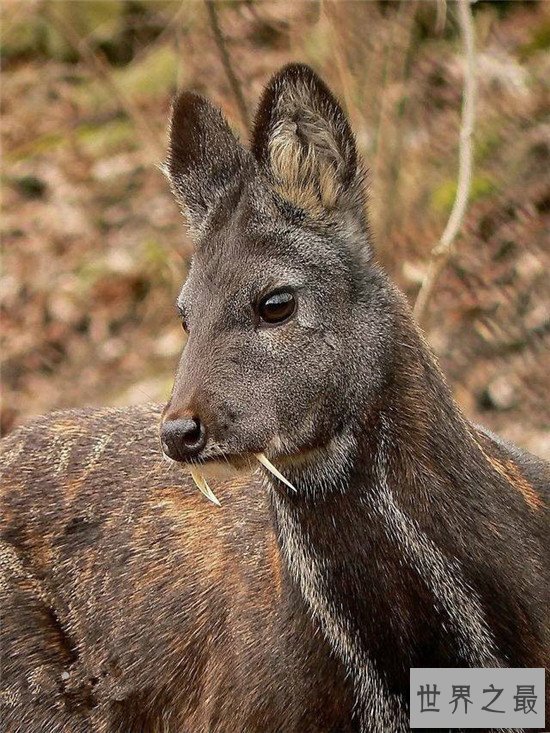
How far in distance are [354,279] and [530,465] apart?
140cm

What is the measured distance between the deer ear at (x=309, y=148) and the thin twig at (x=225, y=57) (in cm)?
312

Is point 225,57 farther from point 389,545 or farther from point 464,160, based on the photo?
point 389,545

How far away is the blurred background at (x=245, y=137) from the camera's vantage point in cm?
892

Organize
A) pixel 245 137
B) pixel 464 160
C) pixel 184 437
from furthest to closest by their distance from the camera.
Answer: pixel 245 137 → pixel 464 160 → pixel 184 437

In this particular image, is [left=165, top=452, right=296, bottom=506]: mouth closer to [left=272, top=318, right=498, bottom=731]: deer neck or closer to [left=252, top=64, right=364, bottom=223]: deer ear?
[left=272, top=318, right=498, bottom=731]: deer neck

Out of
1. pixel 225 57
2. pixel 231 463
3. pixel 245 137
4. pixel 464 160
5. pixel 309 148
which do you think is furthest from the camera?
pixel 245 137

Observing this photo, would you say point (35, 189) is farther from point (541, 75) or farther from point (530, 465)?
point (530, 465)

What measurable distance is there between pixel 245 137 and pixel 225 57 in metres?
0.92

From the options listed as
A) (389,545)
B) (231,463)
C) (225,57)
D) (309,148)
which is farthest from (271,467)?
(225,57)

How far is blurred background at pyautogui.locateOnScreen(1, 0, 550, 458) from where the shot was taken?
892 centimetres

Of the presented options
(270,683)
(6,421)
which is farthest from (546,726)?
(6,421)

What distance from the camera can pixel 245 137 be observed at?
346 inches

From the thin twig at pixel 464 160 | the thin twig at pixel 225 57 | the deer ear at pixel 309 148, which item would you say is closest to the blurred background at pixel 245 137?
the thin twig at pixel 225 57

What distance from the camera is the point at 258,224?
4602 mm
